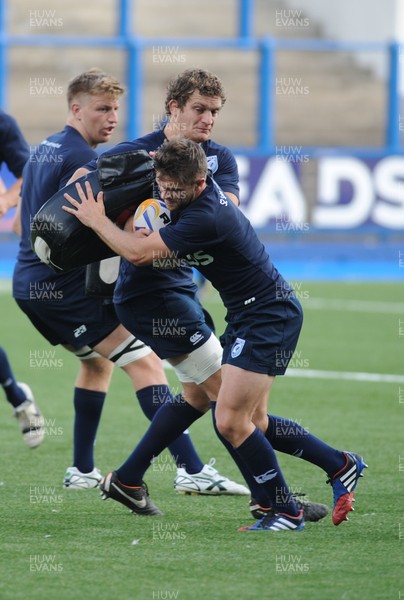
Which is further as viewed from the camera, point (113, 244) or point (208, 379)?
point (208, 379)

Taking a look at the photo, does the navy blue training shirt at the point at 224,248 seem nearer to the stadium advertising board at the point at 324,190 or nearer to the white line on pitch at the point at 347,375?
the white line on pitch at the point at 347,375

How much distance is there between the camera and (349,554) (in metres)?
4.99

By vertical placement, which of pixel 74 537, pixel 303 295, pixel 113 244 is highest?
pixel 113 244

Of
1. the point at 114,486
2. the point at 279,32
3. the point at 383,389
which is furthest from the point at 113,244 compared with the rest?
the point at 279,32

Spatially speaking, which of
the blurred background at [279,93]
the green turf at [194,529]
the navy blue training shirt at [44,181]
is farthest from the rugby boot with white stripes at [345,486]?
the blurred background at [279,93]

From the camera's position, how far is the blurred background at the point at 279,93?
1933cm

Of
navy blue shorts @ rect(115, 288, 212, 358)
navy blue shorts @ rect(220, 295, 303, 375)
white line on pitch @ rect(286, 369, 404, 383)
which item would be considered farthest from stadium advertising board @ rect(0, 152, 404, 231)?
navy blue shorts @ rect(220, 295, 303, 375)

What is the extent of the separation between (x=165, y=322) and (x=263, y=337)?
546 millimetres

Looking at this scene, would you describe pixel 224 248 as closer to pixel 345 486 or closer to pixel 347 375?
pixel 345 486

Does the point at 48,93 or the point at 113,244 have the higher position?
the point at 113,244

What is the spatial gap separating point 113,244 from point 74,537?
50.4 inches

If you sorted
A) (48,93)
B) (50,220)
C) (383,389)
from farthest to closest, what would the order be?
1. (48,93)
2. (383,389)
3. (50,220)

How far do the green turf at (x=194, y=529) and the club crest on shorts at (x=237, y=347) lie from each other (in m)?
0.79

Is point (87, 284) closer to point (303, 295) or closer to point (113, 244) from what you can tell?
point (113, 244)
